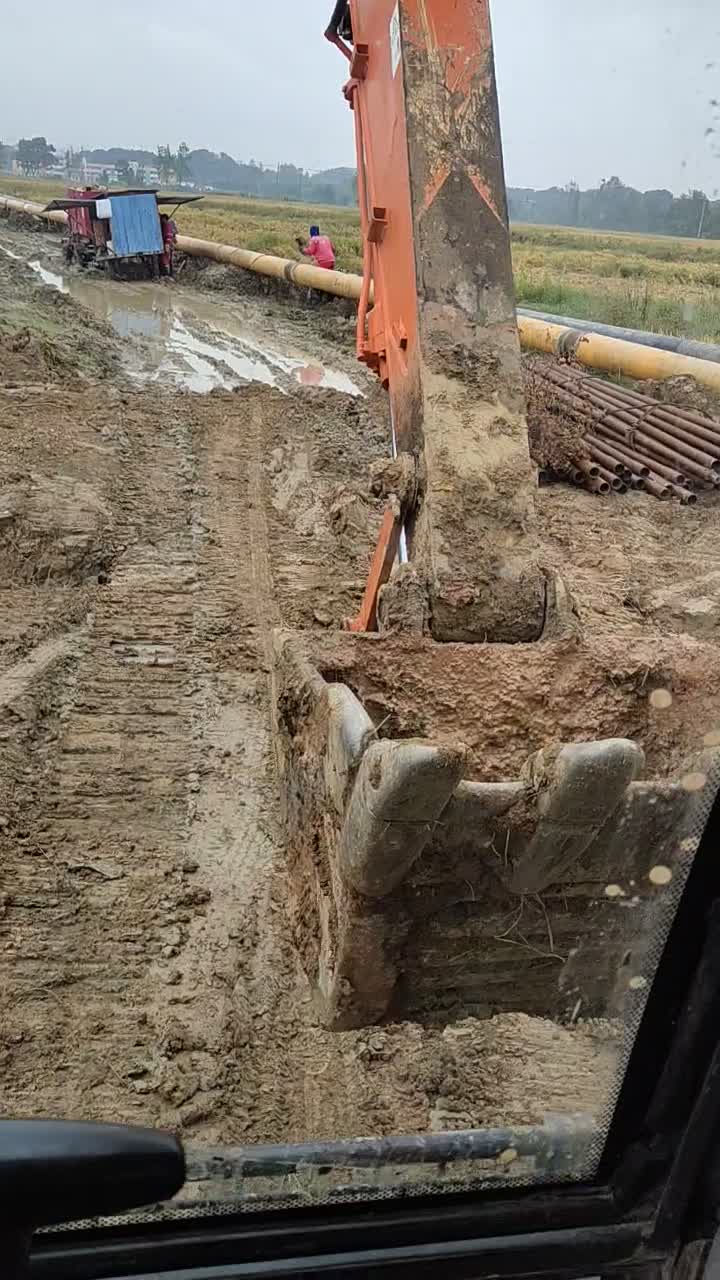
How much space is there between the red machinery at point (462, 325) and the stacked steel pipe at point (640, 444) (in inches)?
177

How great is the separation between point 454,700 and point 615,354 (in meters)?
7.48

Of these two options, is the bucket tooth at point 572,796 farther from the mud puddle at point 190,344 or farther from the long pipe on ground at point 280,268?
the long pipe on ground at point 280,268

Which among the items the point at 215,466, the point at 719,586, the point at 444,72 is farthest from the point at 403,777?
the point at 215,466

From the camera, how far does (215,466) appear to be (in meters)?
7.96

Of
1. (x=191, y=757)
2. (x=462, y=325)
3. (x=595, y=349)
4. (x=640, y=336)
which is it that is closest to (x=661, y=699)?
(x=462, y=325)

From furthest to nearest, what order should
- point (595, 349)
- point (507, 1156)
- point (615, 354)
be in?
point (595, 349)
point (615, 354)
point (507, 1156)

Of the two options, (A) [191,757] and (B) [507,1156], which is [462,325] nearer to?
(A) [191,757]

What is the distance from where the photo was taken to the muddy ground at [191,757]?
262cm

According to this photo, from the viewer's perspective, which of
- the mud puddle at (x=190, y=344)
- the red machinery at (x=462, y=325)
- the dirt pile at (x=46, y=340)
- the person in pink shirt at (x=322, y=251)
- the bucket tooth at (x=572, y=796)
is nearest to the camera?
the bucket tooth at (x=572, y=796)

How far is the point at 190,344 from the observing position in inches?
549

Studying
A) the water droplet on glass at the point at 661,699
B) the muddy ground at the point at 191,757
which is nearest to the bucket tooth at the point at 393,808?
the muddy ground at the point at 191,757

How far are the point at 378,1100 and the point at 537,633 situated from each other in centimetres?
148

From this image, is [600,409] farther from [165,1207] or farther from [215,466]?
[165,1207]

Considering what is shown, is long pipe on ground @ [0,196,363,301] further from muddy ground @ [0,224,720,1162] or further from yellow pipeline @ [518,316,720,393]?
muddy ground @ [0,224,720,1162]
